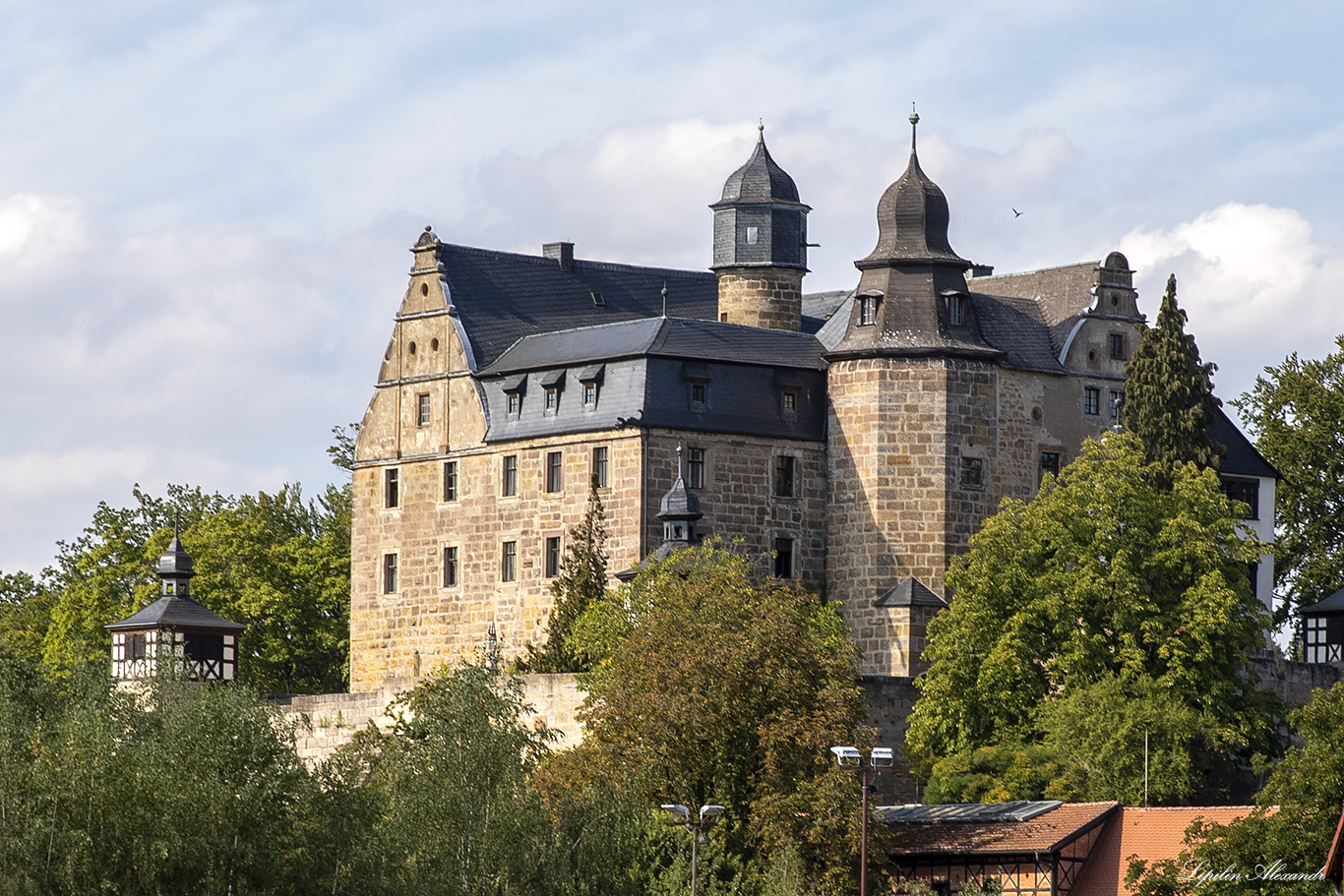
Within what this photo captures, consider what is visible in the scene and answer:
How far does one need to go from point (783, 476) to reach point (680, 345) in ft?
12.9

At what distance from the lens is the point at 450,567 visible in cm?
8388

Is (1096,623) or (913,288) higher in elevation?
(913,288)

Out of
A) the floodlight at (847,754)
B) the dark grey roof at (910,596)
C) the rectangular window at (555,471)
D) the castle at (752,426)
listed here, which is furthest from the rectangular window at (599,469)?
the floodlight at (847,754)

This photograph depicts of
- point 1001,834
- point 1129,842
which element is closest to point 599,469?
point 1001,834

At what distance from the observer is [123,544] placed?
99.2m

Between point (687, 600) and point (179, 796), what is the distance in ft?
59.9

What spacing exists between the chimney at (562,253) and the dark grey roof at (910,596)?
1701 centimetres

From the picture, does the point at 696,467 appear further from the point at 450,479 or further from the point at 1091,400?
the point at 1091,400

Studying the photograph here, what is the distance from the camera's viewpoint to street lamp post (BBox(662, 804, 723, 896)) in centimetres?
5431

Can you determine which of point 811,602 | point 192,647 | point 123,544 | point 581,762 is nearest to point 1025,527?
point 811,602

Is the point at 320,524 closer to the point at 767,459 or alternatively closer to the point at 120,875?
the point at 767,459

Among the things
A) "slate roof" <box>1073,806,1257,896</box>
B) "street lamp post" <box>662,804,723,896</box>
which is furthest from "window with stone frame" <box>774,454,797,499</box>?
"street lamp post" <box>662,804,723,896</box>

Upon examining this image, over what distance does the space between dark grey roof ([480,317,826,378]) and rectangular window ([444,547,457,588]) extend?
4713mm

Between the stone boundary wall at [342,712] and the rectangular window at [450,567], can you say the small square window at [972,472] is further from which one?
the rectangular window at [450,567]
